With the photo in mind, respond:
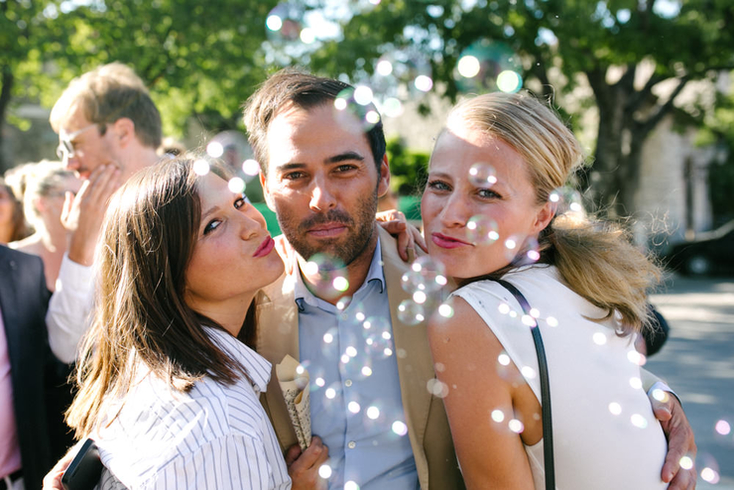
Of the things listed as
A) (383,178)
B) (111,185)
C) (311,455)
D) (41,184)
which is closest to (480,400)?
(311,455)

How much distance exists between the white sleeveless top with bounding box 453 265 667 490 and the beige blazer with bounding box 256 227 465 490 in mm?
464

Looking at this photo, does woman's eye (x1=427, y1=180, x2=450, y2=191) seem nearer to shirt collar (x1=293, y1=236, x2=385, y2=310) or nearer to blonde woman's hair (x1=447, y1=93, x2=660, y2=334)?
blonde woman's hair (x1=447, y1=93, x2=660, y2=334)

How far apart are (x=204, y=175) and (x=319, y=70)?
8.48m

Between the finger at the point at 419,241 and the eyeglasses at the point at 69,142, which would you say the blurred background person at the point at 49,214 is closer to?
the eyeglasses at the point at 69,142

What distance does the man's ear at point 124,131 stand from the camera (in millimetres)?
3194

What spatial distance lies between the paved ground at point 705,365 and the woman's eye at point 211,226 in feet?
5.90

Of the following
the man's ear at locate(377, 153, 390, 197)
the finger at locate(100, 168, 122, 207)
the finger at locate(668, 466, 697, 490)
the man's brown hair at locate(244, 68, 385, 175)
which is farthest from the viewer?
the finger at locate(100, 168, 122, 207)

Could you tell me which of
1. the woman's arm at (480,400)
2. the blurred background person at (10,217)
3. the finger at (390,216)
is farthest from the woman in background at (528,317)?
the blurred background person at (10,217)

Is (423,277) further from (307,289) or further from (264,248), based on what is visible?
(264,248)

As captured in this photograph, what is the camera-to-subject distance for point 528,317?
149 cm

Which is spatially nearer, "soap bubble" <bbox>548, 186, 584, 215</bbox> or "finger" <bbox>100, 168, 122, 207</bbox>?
"soap bubble" <bbox>548, 186, 584, 215</bbox>

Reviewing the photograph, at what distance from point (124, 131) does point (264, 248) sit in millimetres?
1679

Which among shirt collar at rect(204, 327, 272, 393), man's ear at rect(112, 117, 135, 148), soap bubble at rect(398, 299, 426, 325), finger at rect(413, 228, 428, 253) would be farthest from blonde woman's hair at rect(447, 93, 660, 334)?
man's ear at rect(112, 117, 135, 148)

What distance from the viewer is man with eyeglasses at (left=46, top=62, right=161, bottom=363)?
8.45 ft
